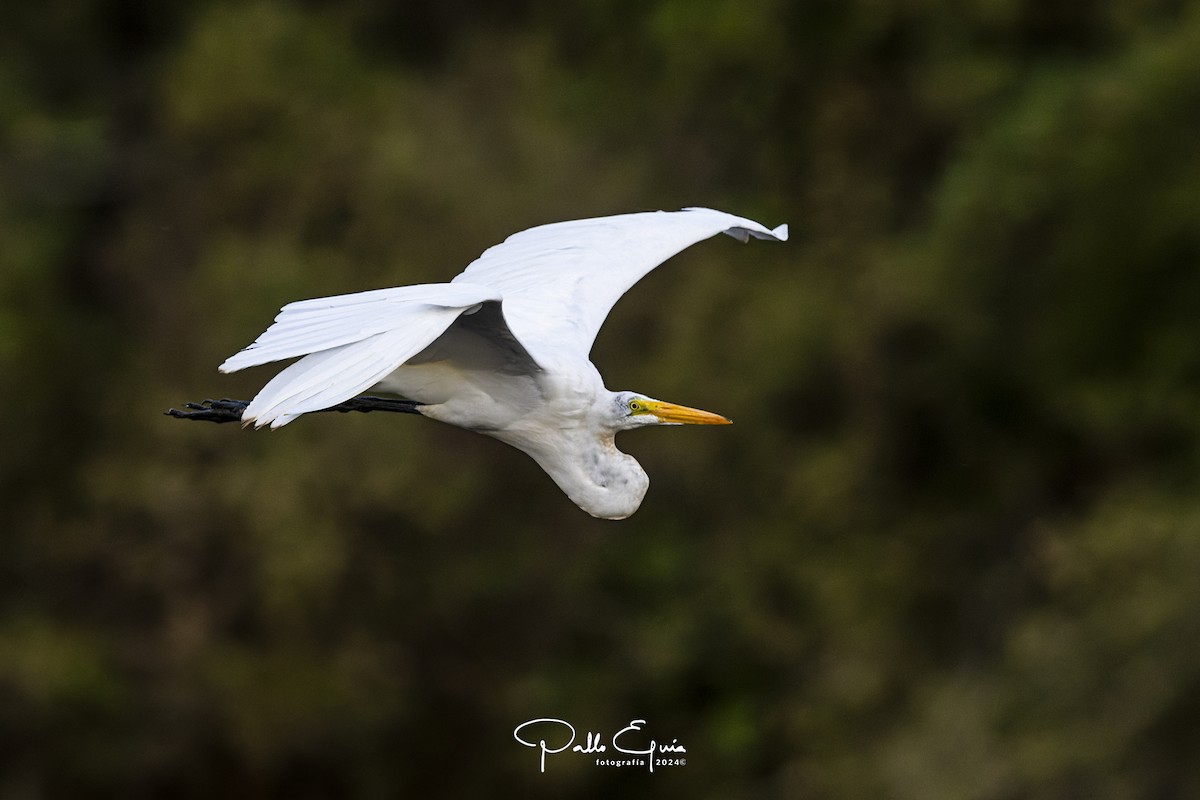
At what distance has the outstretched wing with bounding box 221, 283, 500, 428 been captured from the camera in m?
4.40

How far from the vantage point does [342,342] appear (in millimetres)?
4523

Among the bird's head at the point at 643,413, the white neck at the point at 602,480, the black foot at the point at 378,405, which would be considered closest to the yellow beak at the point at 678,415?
the bird's head at the point at 643,413

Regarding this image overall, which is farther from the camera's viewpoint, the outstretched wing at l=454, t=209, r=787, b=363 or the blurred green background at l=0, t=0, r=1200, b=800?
the blurred green background at l=0, t=0, r=1200, b=800

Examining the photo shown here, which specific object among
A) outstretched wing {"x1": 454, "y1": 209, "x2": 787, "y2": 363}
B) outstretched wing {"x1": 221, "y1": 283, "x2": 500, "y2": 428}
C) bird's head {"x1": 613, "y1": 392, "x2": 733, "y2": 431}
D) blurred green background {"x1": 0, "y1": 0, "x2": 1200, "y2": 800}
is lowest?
outstretched wing {"x1": 221, "y1": 283, "x2": 500, "y2": 428}

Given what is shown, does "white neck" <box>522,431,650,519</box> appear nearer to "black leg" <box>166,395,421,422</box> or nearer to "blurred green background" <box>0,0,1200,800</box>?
"black leg" <box>166,395,421,422</box>

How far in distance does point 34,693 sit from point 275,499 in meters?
2.25

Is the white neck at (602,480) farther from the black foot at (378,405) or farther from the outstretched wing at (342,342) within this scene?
the outstretched wing at (342,342)

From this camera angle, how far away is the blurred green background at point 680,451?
1080cm

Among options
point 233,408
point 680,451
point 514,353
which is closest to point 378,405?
point 233,408

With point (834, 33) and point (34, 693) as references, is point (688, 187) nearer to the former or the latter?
point (834, 33)

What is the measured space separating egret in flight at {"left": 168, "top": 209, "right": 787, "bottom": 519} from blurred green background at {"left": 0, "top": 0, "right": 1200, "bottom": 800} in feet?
13.1

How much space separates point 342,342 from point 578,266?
5.84 ft

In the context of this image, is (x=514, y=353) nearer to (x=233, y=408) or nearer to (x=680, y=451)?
(x=233, y=408)

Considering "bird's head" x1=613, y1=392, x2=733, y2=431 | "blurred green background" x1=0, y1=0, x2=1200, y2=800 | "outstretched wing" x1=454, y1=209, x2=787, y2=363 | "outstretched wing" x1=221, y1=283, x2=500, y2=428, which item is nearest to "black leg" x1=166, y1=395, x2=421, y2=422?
"outstretched wing" x1=454, y1=209, x2=787, y2=363
